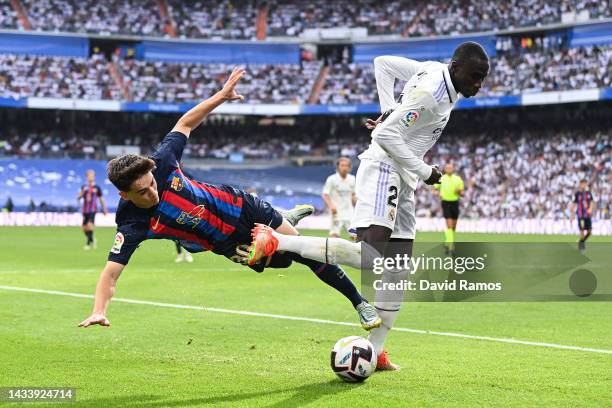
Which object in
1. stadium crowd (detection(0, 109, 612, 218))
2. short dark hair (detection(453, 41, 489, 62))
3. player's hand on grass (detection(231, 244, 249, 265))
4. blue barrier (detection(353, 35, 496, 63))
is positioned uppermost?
blue barrier (detection(353, 35, 496, 63))

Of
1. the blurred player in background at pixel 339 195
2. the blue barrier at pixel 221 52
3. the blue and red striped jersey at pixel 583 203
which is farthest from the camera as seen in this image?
the blue barrier at pixel 221 52

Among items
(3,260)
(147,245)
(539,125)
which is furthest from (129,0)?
(3,260)

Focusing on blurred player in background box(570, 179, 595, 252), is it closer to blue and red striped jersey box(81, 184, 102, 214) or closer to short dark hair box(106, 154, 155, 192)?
blue and red striped jersey box(81, 184, 102, 214)

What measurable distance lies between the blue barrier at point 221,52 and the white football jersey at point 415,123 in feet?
179

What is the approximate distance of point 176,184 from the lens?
6.71m

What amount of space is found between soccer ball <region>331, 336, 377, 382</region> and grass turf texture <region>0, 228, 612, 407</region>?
109 millimetres

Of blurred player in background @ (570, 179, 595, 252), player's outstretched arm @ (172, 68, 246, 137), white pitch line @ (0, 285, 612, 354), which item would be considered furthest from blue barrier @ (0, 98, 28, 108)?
player's outstretched arm @ (172, 68, 246, 137)

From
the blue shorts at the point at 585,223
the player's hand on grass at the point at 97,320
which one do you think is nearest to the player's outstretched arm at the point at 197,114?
the player's hand on grass at the point at 97,320

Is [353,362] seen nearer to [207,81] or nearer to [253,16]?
[207,81]

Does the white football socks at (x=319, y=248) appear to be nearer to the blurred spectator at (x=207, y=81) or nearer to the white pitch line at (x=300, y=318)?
the white pitch line at (x=300, y=318)

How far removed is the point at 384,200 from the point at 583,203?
20.4m

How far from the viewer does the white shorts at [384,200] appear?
24.0ft

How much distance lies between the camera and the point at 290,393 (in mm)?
6320

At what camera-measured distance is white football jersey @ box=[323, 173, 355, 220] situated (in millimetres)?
21156
